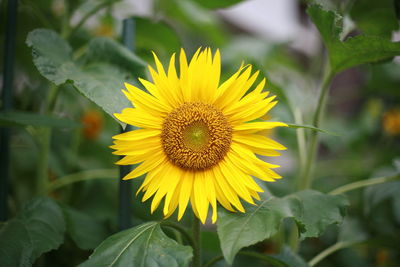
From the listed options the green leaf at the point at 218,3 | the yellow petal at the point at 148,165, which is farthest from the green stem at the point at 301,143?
the yellow petal at the point at 148,165

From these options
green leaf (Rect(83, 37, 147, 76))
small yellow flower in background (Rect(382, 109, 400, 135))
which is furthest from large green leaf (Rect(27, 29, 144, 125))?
small yellow flower in background (Rect(382, 109, 400, 135))

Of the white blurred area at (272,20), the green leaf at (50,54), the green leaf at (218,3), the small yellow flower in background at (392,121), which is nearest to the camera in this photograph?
the green leaf at (50,54)

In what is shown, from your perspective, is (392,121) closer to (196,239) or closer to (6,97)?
(196,239)

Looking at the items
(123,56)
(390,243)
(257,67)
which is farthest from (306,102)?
(123,56)

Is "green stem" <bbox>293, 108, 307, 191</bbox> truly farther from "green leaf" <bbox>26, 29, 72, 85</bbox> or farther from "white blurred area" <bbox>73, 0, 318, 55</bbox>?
"white blurred area" <bbox>73, 0, 318, 55</bbox>

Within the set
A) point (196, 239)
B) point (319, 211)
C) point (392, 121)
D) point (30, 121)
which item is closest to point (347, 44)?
point (319, 211)

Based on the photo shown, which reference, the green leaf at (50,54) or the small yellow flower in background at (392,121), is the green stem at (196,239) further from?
the small yellow flower in background at (392,121)

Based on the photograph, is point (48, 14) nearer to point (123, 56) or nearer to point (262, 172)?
point (123, 56)
